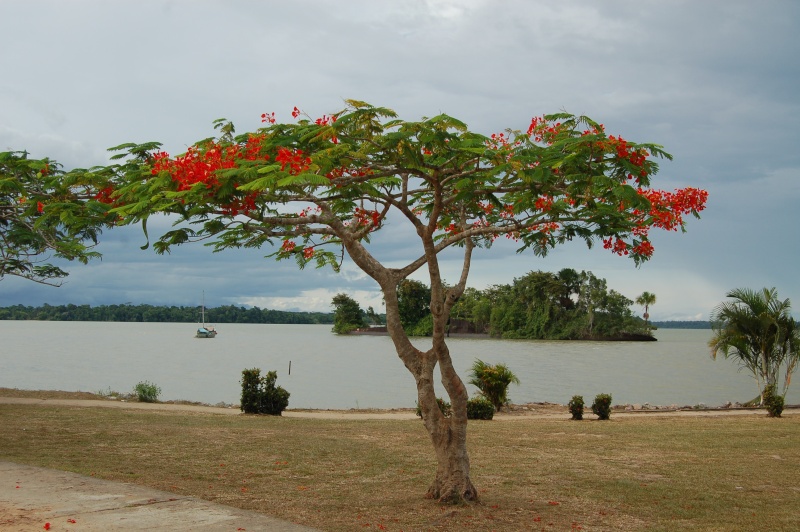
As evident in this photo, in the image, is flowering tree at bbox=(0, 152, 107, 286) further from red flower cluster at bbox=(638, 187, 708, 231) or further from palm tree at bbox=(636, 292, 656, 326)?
palm tree at bbox=(636, 292, 656, 326)

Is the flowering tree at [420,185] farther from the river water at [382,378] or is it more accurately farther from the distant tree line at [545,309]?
the distant tree line at [545,309]

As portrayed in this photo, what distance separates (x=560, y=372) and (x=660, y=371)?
10.1 meters

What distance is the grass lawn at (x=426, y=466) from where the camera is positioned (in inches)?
332

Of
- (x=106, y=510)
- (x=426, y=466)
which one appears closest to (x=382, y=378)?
(x=426, y=466)

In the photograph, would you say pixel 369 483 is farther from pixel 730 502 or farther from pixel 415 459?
pixel 730 502

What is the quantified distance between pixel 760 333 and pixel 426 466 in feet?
55.8

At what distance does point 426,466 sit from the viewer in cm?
1174

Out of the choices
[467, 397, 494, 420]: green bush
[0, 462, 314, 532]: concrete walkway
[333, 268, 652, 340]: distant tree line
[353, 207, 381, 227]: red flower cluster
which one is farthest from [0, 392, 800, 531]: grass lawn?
[333, 268, 652, 340]: distant tree line

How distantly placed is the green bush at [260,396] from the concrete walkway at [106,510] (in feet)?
35.4

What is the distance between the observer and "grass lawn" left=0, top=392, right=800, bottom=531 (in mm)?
8438

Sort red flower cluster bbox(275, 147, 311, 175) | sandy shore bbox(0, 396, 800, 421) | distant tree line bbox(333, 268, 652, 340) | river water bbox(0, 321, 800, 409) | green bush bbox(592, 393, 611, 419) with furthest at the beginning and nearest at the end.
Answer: distant tree line bbox(333, 268, 652, 340) → river water bbox(0, 321, 800, 409) → sandy shore bbox(0, 396, 800, 421) → green bush bbox(592, 393, 611, 419) → red flower cluster bbox(275, 147, 311, 175)

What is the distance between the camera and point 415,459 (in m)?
12.4

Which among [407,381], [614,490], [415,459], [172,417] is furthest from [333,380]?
[614,490]

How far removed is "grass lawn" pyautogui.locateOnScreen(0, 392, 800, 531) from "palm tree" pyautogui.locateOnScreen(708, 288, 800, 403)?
20.6 feet
